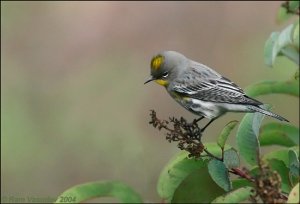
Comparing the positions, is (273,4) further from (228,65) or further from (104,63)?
(104,63)

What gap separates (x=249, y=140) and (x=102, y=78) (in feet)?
23.9

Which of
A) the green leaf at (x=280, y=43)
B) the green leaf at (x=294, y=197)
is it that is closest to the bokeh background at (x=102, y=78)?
the green leaf at (x=280, y=43)

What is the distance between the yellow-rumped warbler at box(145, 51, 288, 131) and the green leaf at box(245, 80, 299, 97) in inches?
10.1

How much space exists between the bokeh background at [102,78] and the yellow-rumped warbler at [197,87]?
7.99 ft

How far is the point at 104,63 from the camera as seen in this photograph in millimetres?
10320

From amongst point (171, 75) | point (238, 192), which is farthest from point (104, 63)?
point (238, 192)

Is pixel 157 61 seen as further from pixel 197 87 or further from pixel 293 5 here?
pixel 293 5

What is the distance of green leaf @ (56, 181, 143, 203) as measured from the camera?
3094 mm

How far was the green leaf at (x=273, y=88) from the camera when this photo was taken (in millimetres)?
3703

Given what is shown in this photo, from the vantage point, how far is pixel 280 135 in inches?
148

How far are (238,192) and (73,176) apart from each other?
18.2 feet

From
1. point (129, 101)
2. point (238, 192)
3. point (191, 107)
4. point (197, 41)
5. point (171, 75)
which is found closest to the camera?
point (238, 192)

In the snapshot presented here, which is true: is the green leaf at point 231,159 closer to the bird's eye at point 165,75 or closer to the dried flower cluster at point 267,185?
the dried flower cluster at point 267,185

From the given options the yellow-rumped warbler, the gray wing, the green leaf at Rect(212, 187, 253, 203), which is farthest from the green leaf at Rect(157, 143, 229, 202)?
the gray wing
